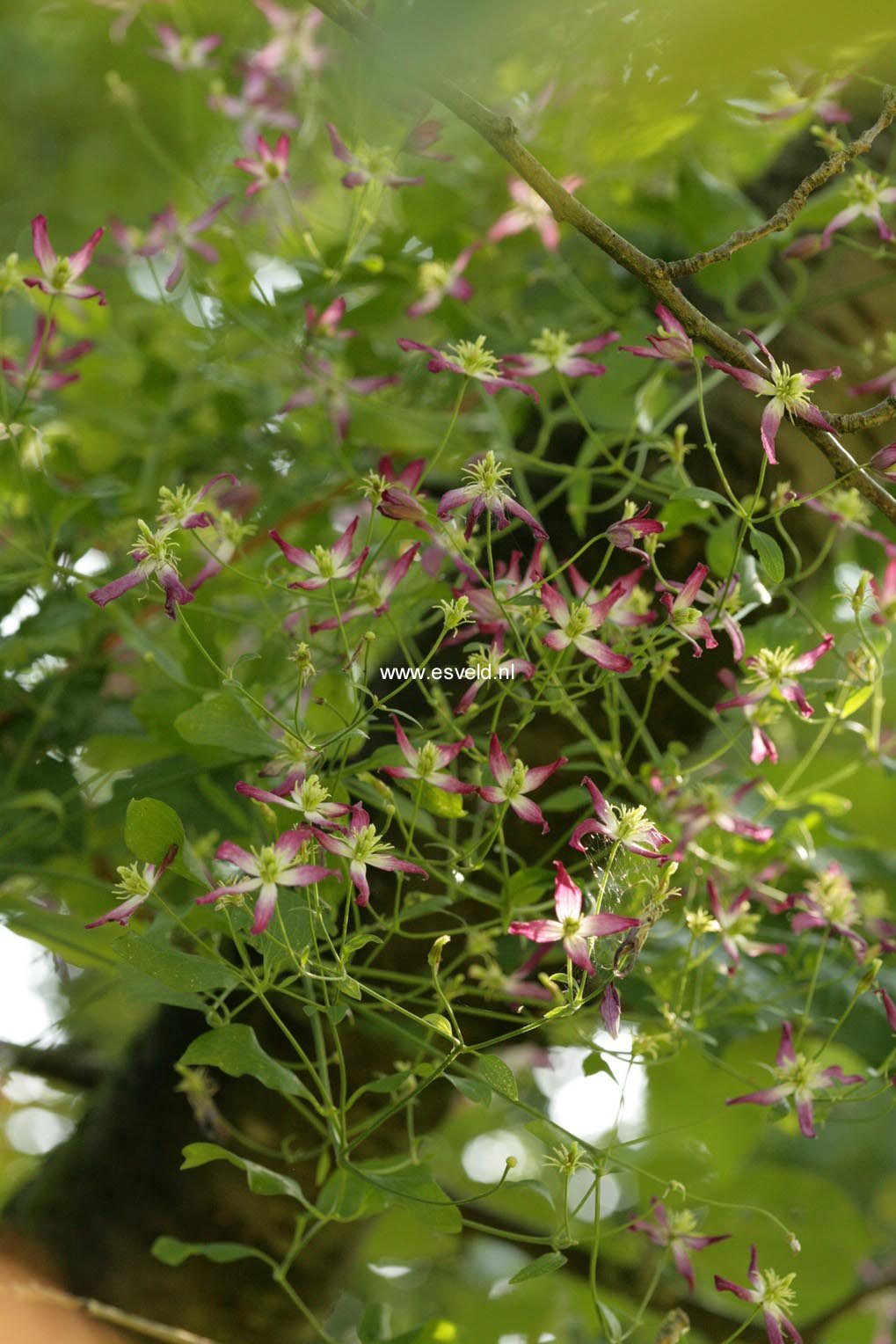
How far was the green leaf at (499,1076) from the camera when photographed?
305 mm

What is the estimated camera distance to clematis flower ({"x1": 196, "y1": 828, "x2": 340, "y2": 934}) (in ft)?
1.04

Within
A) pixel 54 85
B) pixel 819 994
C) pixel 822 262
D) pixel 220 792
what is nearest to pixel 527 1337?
pixel 819 994

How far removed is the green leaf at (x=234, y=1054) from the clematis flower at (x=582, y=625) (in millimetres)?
150

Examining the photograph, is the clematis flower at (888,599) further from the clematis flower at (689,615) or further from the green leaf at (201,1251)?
the green leaf at (201,1251)

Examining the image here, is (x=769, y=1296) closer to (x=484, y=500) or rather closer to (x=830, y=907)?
(x=830, y=907)

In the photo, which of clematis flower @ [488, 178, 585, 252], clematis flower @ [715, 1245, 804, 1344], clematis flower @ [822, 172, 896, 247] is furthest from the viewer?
clematis flower @ [488, 178, 585, 252]

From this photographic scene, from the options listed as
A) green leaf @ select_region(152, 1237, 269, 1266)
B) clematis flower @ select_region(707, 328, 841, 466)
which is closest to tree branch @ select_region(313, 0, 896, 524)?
clematis flower @ select_region(707, 328, 841, 466)

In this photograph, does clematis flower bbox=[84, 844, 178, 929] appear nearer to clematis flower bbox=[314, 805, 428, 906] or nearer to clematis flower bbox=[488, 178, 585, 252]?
clematis flower bbox=[314, 805, 428, 906]

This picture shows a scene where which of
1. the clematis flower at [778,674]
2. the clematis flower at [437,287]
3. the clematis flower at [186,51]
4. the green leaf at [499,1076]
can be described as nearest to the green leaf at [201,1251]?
the green leaf at [499,1076]

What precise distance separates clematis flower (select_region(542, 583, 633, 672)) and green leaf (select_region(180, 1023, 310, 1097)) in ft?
0.49

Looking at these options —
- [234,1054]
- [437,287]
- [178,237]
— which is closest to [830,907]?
[234,1054]

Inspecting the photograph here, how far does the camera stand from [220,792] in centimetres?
46

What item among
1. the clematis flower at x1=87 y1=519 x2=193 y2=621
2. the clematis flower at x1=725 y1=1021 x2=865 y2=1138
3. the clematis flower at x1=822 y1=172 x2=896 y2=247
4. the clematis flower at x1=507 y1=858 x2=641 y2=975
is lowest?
the clematis flower at x1=725 y1=1021 x2=865 y2=1138

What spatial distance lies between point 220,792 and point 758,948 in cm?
22
